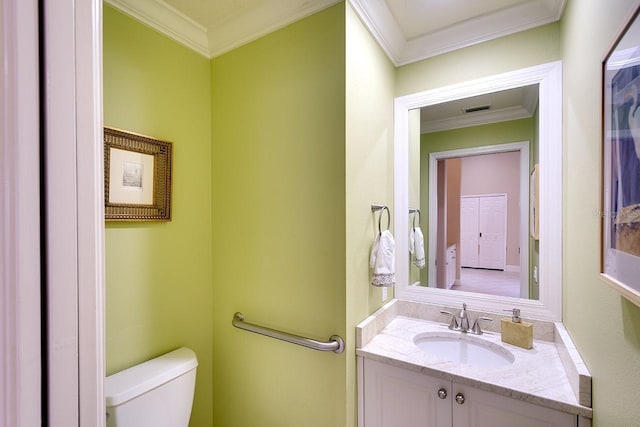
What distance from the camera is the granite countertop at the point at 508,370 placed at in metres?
0.98

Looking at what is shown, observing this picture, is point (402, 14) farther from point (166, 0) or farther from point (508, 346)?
point (508, 346)

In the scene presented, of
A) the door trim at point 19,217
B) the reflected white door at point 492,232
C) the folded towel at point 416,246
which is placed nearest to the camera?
the door trim at point 19,217

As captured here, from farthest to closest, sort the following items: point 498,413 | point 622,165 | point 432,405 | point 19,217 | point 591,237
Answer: point 432,405, point 498,413, point 591,237, point 622,165, point 19,217

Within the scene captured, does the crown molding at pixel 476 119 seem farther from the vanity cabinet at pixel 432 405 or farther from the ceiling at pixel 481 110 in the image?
the vanity cabinet at pixel 432 405

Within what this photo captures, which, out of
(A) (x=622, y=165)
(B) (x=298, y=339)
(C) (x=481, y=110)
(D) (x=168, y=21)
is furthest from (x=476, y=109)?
(D) (x=168, y=21)

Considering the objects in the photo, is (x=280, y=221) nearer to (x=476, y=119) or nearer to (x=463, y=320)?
(x=463, y=320)

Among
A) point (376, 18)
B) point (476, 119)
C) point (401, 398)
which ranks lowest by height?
point (401, 398)

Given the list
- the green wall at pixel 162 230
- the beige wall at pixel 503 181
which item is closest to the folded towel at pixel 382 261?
the beige wall at pixel 503 181

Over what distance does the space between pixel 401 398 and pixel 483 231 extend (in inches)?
39.3

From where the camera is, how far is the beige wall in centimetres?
153

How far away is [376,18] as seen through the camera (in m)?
1.37

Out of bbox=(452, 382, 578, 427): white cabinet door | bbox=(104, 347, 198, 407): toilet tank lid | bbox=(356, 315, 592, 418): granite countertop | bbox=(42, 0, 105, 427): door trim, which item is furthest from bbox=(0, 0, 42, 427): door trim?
bbox=(452, 382, 578, 427): white cabinet door

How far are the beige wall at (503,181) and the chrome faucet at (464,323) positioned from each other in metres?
0.35

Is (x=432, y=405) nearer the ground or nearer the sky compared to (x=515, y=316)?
nearer the ground
